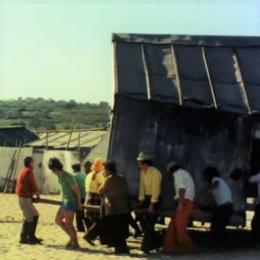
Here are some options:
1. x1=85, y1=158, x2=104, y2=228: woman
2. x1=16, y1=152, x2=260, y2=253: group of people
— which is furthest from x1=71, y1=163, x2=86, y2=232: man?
x1=16, y1=152, x2=260, y2=253: group of people

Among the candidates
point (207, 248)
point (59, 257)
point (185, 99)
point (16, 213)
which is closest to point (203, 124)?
point (185, 99)

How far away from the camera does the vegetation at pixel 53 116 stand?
78438 mm

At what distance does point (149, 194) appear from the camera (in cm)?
1192

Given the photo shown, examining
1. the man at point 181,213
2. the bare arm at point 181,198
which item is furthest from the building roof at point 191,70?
the bare arm at point 181,198

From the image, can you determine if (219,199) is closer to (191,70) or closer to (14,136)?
(191,70)

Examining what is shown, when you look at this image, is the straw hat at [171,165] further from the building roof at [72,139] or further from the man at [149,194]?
the building roof at [72,139]

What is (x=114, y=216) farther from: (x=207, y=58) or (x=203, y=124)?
(x=207, y=58)

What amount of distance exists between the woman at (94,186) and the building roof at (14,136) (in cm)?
2605

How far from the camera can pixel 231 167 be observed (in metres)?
12.5

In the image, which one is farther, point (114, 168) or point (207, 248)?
point (207, 248)

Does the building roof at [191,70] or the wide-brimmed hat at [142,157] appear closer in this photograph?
the wide-brimmed hat at [142,157]

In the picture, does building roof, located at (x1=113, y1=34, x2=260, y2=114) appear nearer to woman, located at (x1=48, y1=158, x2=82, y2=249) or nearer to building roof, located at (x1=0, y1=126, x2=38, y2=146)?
woman, located at (x1=48, y1=158, x2=82, y2=249)

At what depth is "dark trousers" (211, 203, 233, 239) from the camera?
39.7 feet

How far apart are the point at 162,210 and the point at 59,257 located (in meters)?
2.22
